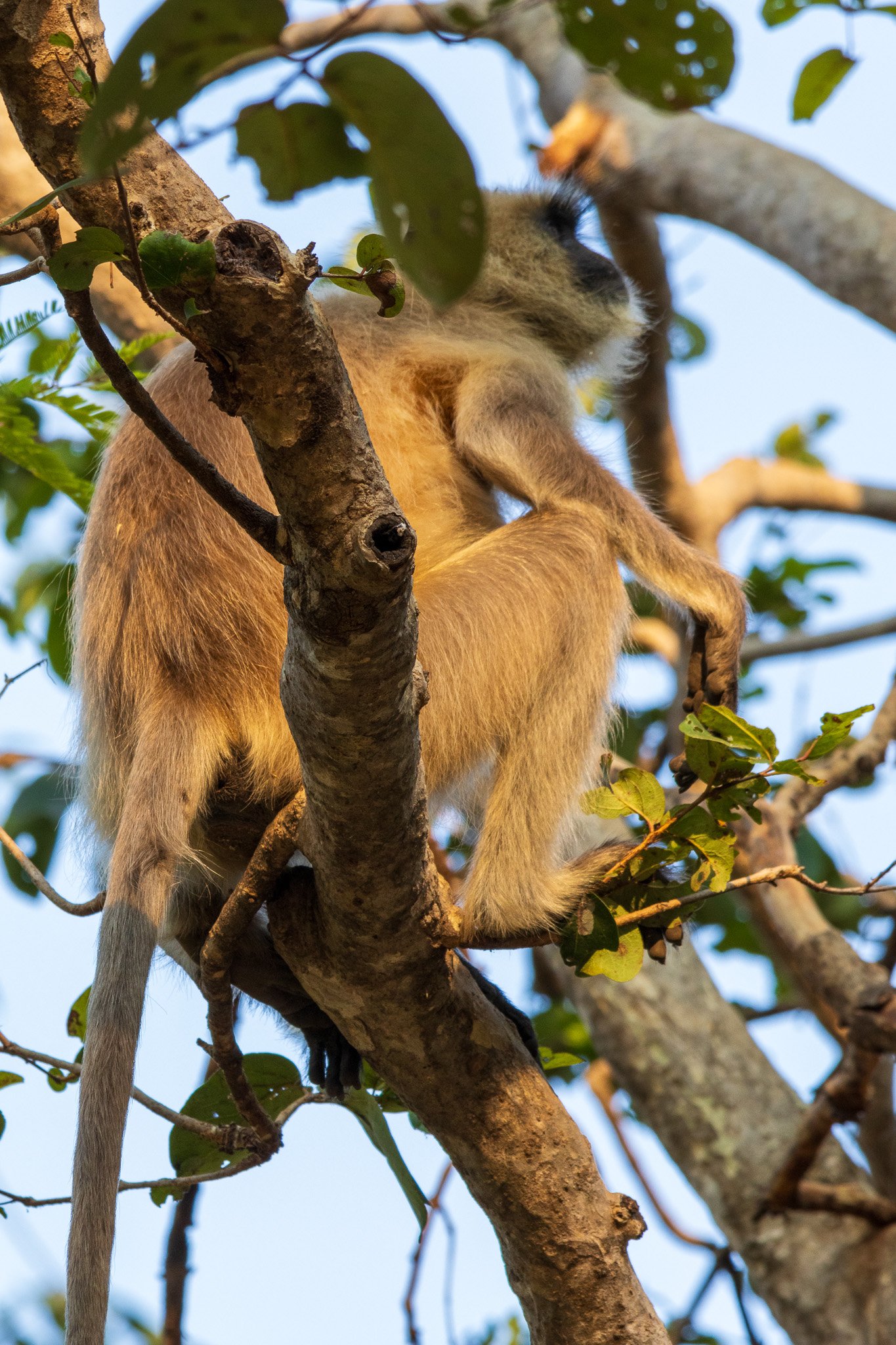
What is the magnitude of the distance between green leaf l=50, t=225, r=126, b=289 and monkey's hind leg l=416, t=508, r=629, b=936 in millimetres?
1109

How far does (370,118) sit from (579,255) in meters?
2.86

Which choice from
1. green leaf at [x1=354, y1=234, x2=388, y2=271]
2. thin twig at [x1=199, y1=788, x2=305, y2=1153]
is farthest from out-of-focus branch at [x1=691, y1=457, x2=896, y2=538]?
green leaf at [x1=354, y1=234, x2=388, y2=271]

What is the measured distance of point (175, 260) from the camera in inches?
43.2

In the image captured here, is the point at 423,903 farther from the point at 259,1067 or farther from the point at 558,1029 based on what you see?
the point at 558,1029

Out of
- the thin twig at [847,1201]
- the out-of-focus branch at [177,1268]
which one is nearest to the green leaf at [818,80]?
the out-of-focus branch at [177,1268]

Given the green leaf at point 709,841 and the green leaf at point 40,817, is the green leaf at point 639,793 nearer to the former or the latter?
the green leaf at point 709,841

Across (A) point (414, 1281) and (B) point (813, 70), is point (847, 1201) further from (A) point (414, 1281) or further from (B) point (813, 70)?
(B) point (813, 70)

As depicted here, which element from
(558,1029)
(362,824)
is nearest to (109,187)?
(362,824)

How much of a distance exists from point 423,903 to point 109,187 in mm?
1035

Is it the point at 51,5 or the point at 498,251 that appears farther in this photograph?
the point at 498,251

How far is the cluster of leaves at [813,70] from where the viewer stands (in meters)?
1.87

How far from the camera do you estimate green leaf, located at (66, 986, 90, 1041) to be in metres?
2.26

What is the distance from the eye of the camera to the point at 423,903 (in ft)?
6.02

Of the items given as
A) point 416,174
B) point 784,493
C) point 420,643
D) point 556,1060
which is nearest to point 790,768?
point 420,643
